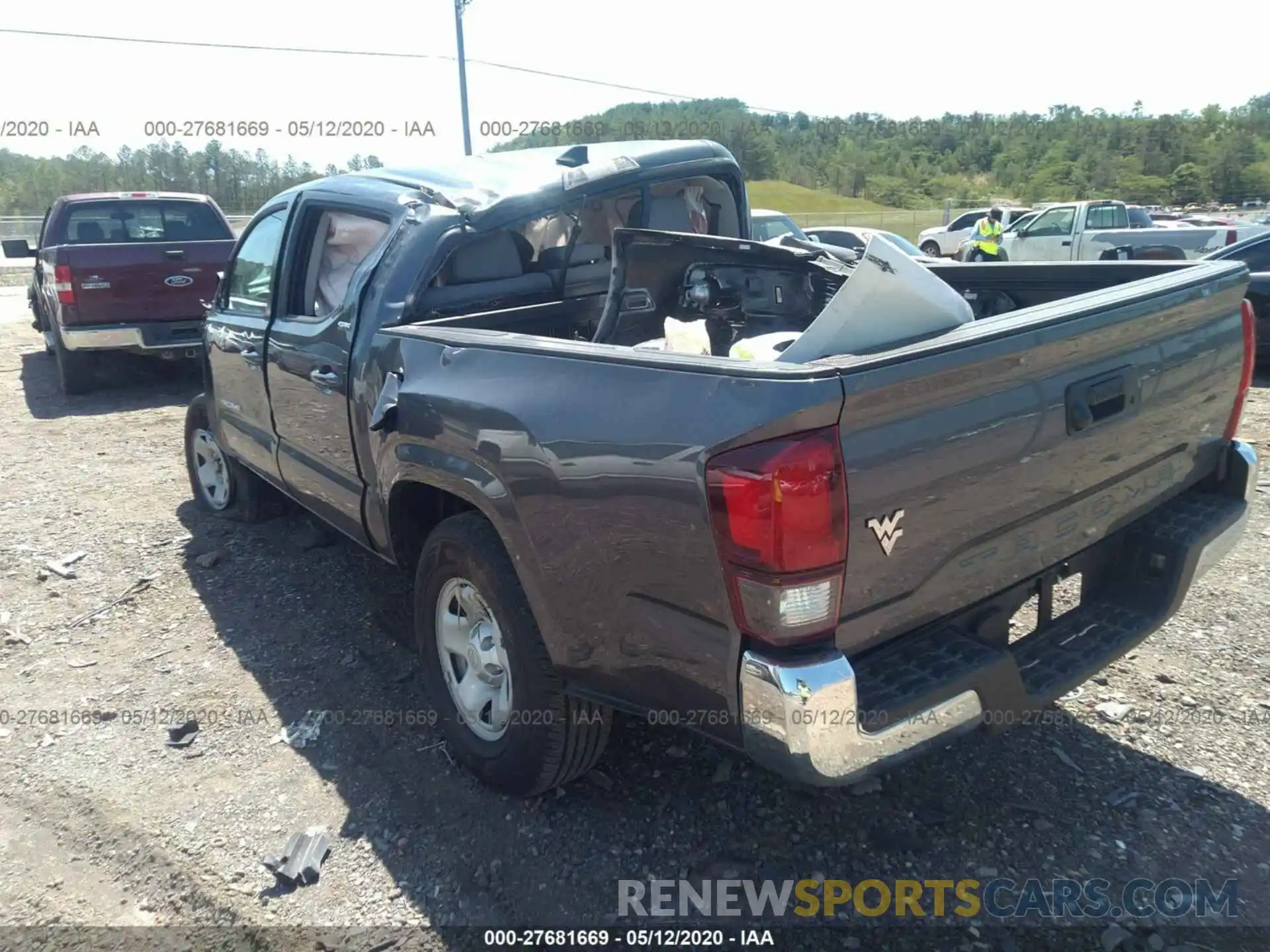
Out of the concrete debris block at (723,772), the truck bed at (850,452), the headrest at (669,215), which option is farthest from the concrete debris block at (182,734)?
the headrest at (669,215)

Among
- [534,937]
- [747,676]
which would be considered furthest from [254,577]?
[747,676]

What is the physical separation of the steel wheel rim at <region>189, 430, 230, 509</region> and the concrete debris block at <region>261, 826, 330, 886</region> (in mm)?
3180

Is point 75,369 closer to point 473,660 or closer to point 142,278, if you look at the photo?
point 142,278

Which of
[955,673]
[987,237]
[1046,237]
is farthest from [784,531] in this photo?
[1046,237]

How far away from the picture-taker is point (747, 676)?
212cm

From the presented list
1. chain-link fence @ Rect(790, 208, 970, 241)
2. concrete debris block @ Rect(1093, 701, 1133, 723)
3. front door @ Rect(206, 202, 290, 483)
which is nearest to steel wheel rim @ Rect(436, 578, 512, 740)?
front door @ Rect(206, 202, 290, 483)

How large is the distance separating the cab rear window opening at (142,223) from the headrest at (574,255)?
732cm

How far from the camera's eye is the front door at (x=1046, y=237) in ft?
64.0

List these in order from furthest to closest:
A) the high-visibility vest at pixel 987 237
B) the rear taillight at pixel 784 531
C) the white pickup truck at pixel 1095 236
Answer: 1. the white pickup truck at pixel 1095 236
2. the high-visibility vest at pixel 987 237
3. the rear taillight at pixel 784 531

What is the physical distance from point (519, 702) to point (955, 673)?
125 cm

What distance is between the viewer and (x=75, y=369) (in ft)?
31.5

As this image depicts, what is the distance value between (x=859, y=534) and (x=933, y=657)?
0.46 meters

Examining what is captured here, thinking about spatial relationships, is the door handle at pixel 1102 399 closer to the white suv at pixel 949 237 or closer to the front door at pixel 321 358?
the front door at pixel 321 358

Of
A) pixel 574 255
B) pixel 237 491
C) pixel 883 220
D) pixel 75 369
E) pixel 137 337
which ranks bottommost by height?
pixel 237 491
